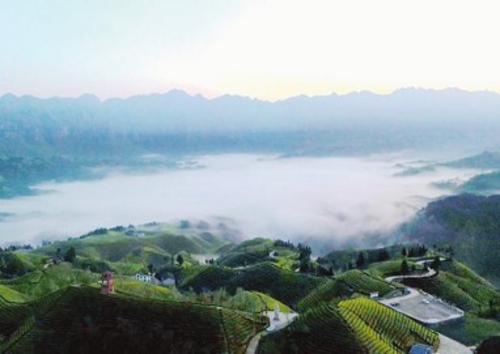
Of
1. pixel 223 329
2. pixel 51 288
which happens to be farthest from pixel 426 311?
pixel 51 288

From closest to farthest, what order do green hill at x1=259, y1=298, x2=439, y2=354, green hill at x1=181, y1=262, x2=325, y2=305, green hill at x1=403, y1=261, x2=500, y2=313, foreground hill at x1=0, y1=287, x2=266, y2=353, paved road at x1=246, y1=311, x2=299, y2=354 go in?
green hill at x1=259, y1=298, x2=439, y2=354 → paved road at x1=246, y1=311, x2=299, y2=354 → foreground hill at x1=0, y1=287, x2=266, y2=353 → green hill at x1=403, y1=261, x2=500, y2=313 → green hill at x1=181, y1=262, x2=325, y2=305

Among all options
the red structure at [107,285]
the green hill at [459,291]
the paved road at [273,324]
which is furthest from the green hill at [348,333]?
the green hill at [459,291]

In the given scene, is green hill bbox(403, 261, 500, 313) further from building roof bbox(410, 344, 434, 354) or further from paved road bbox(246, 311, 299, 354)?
building roof bbox(410, 344, 434, 354)

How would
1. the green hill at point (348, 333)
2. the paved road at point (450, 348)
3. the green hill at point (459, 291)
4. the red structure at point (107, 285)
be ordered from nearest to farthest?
the green hill at point (348, 333)
the paved road at point (450, 348)
the red structure at point (107, 285)
the green hill at point (459, 291)

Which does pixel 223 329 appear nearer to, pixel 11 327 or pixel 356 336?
pixel 356 336

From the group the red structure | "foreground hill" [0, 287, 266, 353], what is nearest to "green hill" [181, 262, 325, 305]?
the red structure

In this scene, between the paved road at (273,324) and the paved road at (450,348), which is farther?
the paved road at (450,348)

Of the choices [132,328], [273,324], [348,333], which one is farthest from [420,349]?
[132,328]

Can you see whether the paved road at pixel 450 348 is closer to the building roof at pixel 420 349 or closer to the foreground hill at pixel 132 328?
the building roof at pixel 420 349

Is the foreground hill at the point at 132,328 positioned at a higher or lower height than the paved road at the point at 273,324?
higher
